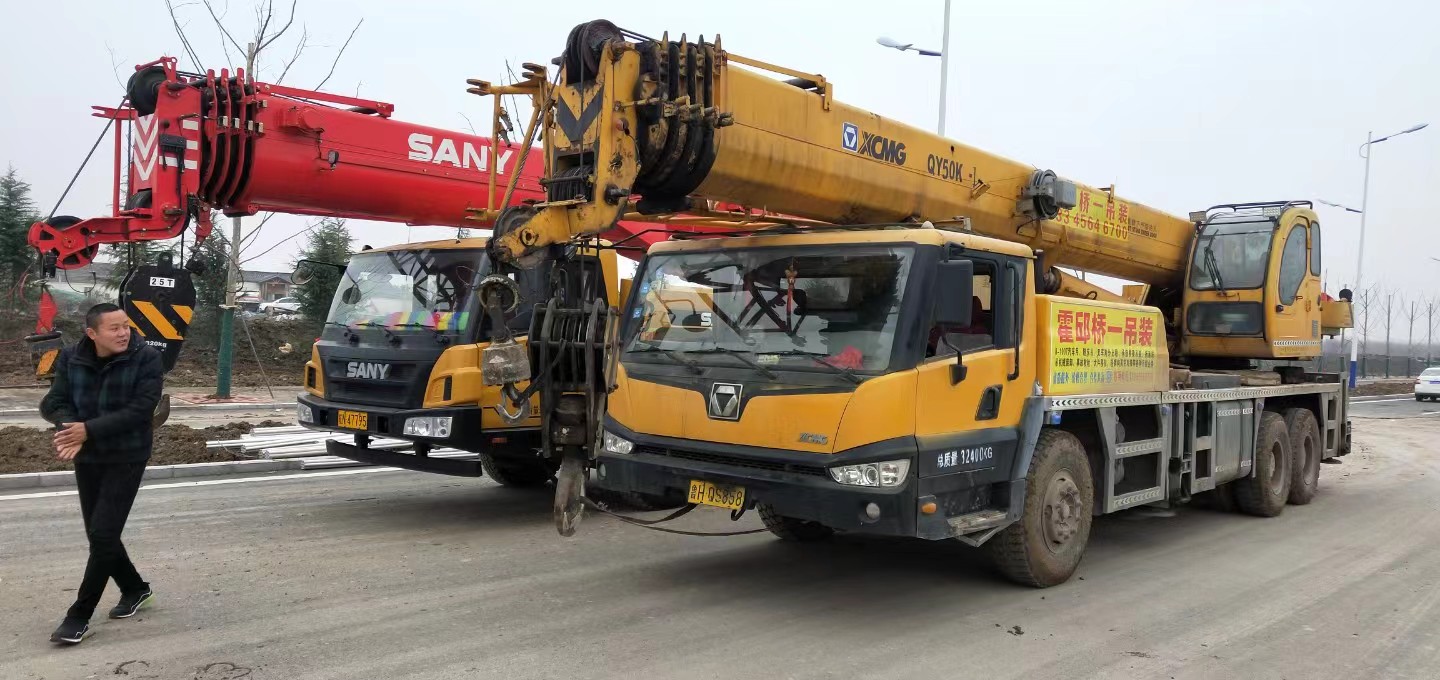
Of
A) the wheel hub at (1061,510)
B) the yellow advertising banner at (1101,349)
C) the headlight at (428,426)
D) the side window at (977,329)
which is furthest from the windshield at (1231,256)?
the headlight at (428,426)

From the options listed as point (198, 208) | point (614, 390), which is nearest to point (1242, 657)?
point (614, 390)

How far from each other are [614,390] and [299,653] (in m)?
2.27

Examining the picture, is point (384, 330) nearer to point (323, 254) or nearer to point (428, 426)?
point (428, 426)

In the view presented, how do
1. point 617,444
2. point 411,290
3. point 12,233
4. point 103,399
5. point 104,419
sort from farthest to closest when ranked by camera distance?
point 12,233 < point 411,290 < point 617,444 < point 103,399 < point 104,419

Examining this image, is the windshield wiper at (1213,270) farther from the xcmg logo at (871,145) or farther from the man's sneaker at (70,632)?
the man's sneaker at (70,632)

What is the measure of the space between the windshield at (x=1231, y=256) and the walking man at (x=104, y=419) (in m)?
9.61

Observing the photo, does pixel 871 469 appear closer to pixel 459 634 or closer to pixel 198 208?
pixel 459 634

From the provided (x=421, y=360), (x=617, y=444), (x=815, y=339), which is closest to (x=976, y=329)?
(x=815, y=339)

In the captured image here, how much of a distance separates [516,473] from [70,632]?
4.98 m

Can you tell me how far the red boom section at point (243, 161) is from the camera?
293 inches

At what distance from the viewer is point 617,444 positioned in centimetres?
596

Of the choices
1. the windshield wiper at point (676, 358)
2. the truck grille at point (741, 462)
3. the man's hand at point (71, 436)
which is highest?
the windshield wiper at point (676, 358)

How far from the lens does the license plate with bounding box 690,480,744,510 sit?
538 centimetres

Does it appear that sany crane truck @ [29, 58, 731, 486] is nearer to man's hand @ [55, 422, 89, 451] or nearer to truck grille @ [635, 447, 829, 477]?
truck grille @ [635, 447, 829, 477]
